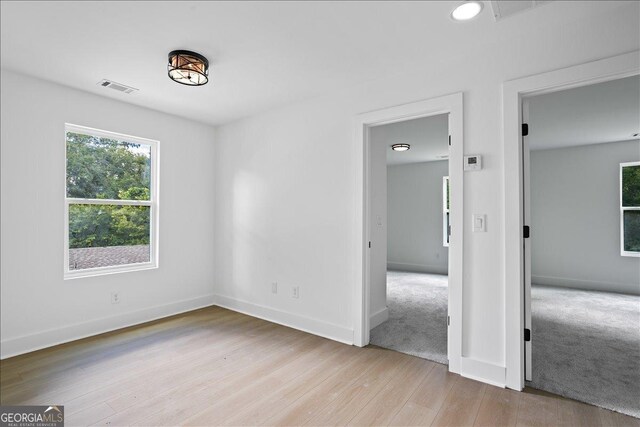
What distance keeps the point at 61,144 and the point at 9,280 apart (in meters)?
1.33

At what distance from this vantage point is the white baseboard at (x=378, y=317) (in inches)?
141

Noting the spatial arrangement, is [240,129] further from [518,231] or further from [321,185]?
[518,231]

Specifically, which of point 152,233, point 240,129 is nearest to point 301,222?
point 240,129

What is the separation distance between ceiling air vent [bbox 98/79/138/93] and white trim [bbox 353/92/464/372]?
229 centimetres

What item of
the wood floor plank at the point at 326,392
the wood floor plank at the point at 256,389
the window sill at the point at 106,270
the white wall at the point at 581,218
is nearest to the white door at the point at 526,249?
the wood floor plank at the point at 326,392

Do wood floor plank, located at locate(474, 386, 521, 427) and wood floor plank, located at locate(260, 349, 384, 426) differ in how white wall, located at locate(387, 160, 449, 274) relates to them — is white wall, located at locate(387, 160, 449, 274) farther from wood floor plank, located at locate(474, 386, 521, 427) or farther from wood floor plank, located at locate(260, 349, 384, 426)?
wood floor plank, located at locate(474, 386, 521, 427)

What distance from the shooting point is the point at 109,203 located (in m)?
3.63

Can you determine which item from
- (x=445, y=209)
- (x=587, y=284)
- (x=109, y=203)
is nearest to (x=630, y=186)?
(x=587, y=284)

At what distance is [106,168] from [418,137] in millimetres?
4353

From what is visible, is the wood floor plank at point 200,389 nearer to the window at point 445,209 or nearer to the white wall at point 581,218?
the window at point 445,209

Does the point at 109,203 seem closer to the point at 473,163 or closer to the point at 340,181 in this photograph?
the point at 340,181

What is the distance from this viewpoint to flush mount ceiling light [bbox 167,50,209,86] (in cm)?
252

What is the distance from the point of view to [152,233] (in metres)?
4.02

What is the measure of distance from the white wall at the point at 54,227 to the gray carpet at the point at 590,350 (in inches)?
155
